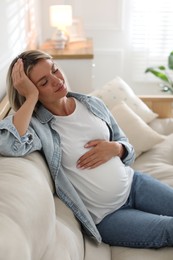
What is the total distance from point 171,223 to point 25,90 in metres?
0.72

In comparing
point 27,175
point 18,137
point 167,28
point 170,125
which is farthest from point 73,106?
point 167,28

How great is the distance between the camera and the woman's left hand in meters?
1.39

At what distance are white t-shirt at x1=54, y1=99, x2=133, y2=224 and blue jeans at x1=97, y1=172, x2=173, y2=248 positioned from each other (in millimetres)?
47

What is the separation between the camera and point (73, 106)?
1.51m

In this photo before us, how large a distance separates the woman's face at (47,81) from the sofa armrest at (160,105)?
1365 millimetres

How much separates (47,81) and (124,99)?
1.16 meters

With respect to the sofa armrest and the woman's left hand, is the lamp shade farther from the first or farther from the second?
the woman's left hand

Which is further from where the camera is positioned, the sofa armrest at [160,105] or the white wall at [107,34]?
the white wall at [107,34]

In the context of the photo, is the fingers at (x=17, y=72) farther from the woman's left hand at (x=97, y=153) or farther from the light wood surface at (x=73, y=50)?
the light wood surface at (x=73, y=50)

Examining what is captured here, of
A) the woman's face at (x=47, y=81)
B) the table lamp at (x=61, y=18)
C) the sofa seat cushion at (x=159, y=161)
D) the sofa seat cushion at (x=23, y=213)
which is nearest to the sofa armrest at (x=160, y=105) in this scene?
the sofa seat cushion at (x=159, y=161)

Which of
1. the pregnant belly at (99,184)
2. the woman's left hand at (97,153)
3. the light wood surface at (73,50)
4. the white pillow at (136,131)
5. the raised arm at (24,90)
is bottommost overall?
the white pillow at (136,131)

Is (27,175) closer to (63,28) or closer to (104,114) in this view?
(104,114)

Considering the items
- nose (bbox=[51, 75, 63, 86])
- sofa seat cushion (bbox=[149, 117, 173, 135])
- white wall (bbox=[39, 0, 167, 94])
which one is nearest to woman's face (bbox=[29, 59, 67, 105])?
nose (bbox=[51, 75, 63, 86])

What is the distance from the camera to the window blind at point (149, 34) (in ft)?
12.6
